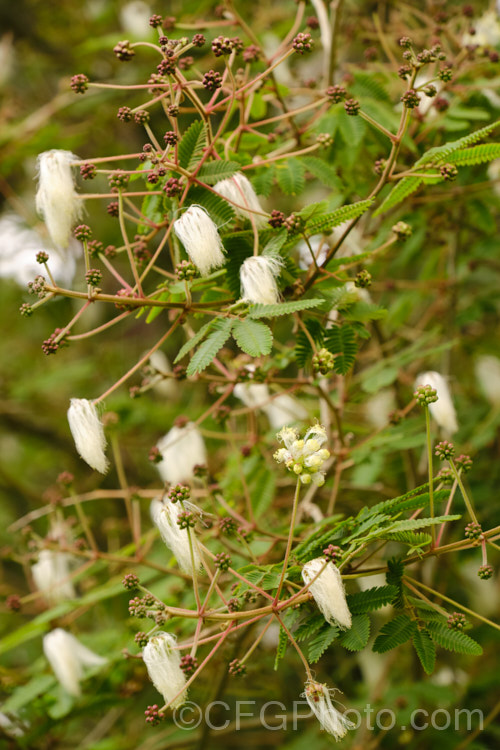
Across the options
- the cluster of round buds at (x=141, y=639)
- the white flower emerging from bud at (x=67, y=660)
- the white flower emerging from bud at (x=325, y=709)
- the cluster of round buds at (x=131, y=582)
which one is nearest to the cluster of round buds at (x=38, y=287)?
the cluster of round buds at (x=131, y=582)

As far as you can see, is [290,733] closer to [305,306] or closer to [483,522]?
[483,522]

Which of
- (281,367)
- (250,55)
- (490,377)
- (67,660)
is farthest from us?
(490,377)

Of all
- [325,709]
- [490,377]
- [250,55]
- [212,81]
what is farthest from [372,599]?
[490,377]

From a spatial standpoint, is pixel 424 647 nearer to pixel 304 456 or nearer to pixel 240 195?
pixel 304 456

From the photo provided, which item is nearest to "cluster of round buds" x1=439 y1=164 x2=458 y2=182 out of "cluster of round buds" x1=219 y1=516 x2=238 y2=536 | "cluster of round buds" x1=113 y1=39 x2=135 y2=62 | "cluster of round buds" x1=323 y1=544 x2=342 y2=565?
"cluster of round buds" x1=113 y1=39 x2=135 y2=62

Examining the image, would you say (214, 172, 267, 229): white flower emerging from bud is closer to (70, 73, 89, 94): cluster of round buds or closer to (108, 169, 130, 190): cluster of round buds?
(108, 169, 130, 190): cluster of round buds

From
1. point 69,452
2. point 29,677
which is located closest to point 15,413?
point 69,452

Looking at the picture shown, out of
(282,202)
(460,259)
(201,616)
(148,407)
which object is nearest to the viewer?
(201,616)
